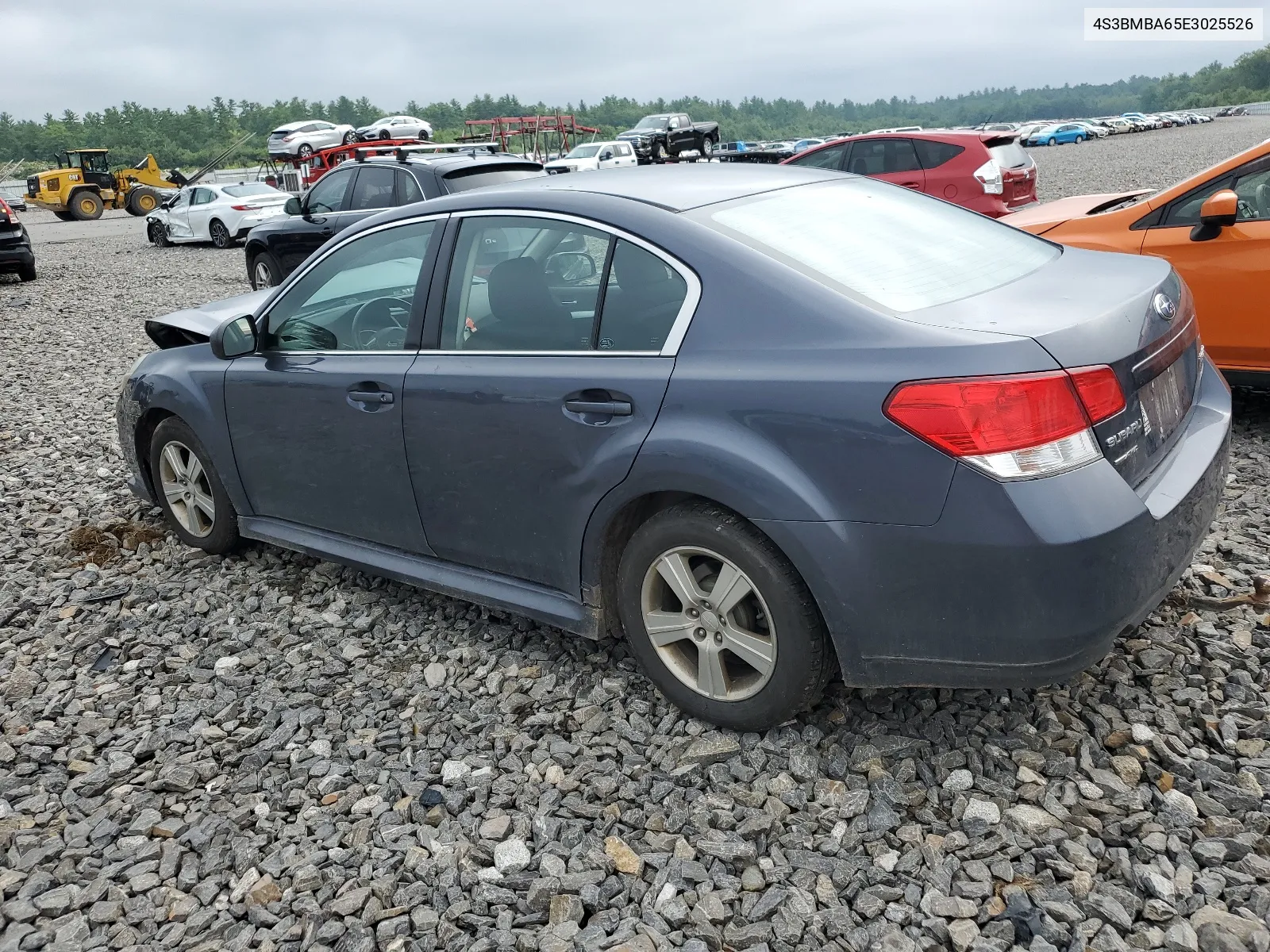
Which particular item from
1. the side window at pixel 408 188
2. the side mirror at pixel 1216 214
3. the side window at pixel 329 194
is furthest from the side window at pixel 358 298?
the side window at pixel 329 194

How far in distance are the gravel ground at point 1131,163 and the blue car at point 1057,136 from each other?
47.2 ft

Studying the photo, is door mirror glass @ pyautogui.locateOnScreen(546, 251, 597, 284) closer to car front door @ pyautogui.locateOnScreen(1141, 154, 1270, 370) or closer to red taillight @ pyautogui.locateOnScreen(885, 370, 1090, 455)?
red taillight @ pyautogui.locateOnScreen(885, 370, 1090, 455)

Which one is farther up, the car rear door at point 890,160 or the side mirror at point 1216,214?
the side mirror at point 1216,214

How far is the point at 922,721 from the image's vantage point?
3.11m

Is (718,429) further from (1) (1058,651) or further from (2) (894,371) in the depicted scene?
(1) (1058,651)

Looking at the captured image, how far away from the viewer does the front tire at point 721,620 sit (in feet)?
9.16

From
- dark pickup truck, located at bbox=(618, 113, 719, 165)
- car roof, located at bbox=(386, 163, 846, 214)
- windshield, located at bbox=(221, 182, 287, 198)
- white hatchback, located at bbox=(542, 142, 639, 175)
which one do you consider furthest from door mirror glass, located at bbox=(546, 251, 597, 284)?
dark pickup truck, located at bbox=(618, 113, 719, 165)

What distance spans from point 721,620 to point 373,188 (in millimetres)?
9865

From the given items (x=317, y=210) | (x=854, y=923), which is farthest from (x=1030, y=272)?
(x=317, y=210)

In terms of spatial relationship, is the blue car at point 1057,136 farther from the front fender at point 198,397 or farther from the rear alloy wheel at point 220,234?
the front fender at point 198,397

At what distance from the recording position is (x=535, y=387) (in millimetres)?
3174

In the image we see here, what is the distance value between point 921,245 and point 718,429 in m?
0.99

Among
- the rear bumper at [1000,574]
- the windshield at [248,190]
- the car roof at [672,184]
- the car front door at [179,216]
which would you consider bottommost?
the car front door at [179,216]

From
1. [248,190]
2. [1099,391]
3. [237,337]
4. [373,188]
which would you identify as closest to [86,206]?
[248,190]
